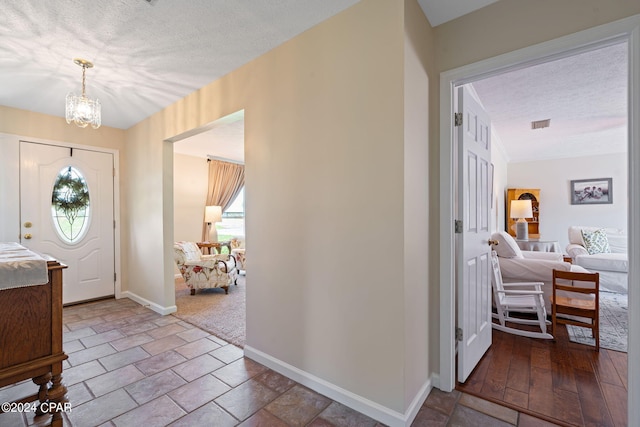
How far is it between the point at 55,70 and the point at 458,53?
135 inches

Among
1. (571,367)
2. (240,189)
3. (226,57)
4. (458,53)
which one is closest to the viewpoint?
(458,53)

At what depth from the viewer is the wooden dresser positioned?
1.44 meters

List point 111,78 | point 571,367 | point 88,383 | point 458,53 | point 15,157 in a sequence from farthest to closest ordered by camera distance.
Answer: point 15,157
point 111,78
point 571,367
point 88,383
point 458,53

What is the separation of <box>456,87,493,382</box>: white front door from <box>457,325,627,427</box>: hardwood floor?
15cm

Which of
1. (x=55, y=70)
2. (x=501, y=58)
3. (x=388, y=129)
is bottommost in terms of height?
(x=388, y=129)

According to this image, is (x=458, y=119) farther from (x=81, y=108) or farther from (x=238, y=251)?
(x=238, y=251)

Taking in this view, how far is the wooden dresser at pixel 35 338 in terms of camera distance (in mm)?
1438

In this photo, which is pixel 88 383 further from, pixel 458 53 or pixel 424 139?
pixel 458 53

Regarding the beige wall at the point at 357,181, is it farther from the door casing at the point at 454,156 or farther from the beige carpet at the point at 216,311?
the beige carpet at the point at 216,311

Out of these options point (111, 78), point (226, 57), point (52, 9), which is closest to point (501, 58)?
point (226, 57)

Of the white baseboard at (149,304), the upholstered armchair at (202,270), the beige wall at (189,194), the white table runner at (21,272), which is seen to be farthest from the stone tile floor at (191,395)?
the beige wall at (189,194)

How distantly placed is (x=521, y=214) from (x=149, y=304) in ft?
22.0

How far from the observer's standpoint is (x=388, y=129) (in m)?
1.72

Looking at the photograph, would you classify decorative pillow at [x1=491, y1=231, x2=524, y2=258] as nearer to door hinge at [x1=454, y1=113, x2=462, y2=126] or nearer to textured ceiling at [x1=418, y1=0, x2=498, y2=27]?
door hinge at [x1=454, y1=113, x2=462, y2=126]
